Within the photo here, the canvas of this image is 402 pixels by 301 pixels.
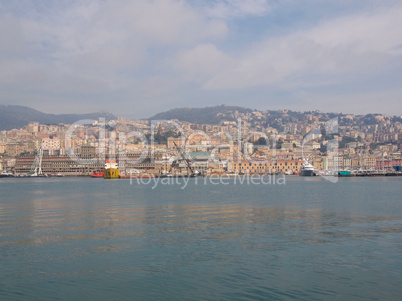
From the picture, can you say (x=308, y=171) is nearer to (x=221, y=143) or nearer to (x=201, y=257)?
(x=221, y=143)

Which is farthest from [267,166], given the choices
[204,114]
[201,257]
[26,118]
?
[26,118]

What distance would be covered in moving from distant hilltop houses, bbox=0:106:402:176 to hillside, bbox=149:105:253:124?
41 centimetres

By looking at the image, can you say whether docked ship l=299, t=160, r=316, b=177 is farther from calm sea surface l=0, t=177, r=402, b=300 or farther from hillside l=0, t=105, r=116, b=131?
hillside l=0, t=105, r=116, b=131

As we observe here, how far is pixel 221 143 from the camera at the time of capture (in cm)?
10875

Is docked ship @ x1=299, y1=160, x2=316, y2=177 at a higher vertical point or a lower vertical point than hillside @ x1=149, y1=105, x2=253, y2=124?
lower

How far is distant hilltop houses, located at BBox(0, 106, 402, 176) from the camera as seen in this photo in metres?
78.1

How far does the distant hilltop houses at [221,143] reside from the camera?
3073 inches

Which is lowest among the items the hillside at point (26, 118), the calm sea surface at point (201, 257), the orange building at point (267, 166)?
the calm sea surface at point (201, 257)

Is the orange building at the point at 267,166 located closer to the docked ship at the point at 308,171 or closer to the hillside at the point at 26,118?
the docked ship at the point at 308,171

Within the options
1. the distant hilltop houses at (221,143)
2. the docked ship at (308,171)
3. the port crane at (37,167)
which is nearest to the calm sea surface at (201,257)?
the docked ship at (308,171)

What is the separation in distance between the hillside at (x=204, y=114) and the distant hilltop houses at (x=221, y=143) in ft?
1.36

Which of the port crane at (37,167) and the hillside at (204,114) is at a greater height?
the hillside at (204,114)

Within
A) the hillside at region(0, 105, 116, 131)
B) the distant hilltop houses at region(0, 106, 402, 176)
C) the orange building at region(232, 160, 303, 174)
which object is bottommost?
the orange building at region(232, 160, 303, 174)

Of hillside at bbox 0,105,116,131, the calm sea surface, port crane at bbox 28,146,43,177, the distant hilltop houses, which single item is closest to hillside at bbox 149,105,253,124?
the distant hilltop houses
